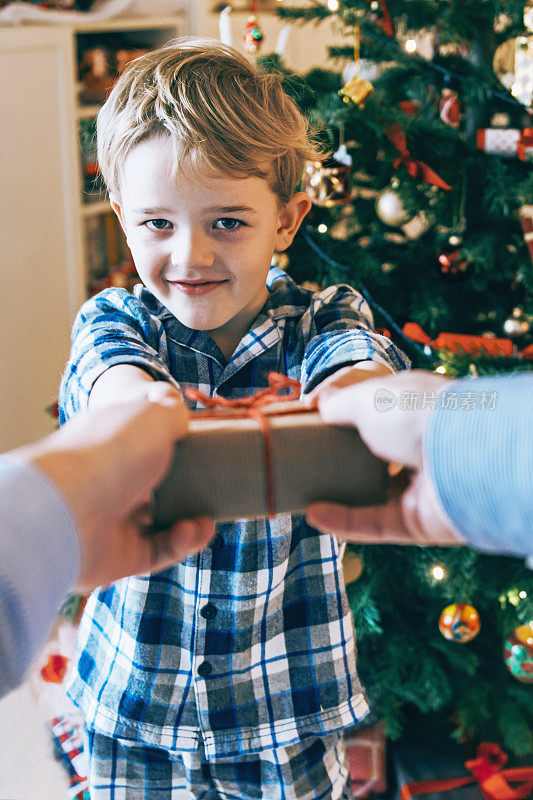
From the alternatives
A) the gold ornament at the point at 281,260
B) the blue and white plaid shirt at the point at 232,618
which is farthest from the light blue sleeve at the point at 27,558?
the gold ornament at the point at 281,260

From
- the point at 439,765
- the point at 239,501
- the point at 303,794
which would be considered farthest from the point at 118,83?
the point at 439,765

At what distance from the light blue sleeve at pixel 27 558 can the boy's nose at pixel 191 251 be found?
371 mm

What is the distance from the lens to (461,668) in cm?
146

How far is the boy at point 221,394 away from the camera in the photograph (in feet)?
2.66

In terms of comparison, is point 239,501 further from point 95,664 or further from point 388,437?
point 95,664

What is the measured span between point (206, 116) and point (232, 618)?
1.84ft

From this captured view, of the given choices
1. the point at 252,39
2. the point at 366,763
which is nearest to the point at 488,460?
the point at 252,39

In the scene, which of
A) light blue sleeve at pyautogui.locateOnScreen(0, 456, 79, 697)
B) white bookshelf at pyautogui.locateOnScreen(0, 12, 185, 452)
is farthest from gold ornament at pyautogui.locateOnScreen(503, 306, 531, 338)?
white bookshelf at pyautogui.locateOnScreen(0, 12, 185, 452)

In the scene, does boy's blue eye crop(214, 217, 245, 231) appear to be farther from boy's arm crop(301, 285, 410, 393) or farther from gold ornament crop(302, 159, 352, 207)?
gold ornament crop(302, 159, 352, 207)

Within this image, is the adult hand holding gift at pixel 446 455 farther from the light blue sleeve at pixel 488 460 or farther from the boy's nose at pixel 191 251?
the boy's nose at pixel 191 251

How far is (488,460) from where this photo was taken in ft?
1.63

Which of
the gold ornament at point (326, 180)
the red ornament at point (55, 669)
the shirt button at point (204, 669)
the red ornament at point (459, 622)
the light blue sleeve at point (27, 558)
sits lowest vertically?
the red ornament at point (55, 669)

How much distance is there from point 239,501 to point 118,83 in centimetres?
59

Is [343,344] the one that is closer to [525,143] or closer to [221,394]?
[221,394]
